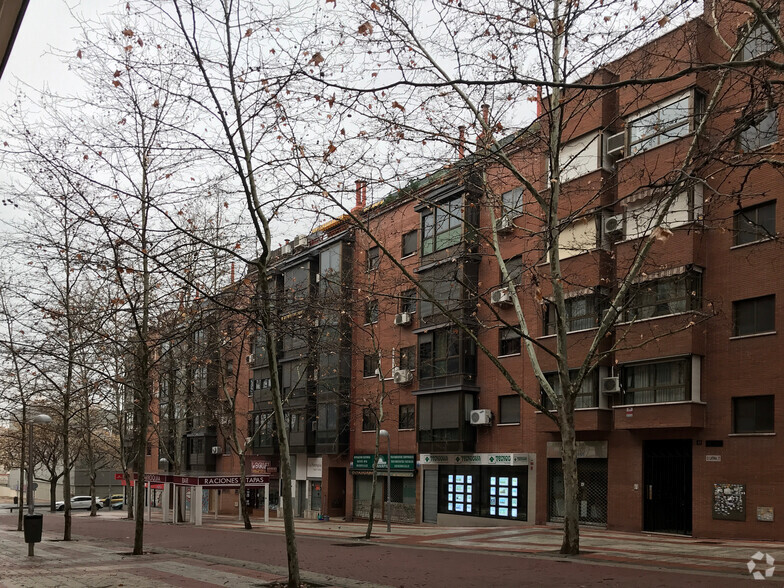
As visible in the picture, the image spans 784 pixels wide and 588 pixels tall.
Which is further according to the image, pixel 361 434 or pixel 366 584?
pixel 361 434

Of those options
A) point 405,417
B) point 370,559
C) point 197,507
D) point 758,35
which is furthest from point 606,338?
point 197,507

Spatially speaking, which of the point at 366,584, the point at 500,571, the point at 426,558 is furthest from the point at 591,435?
the point at 366,584

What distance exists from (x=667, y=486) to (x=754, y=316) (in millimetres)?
6064

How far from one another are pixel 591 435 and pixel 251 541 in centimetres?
1222

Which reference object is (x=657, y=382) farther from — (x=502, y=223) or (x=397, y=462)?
(x=397, y=462)

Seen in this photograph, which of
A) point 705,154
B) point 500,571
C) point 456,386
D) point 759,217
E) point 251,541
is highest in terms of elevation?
point 759,217

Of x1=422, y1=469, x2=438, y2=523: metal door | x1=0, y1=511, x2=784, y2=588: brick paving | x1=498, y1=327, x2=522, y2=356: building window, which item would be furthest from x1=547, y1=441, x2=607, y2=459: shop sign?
x1=422, y1=469, x2=438, y2=523: metal door

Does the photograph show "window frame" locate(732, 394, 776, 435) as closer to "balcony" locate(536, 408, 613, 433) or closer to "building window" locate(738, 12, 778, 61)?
"balcony" locate(536, 408, 613, 433)

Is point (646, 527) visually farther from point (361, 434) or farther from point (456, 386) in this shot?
point (361, 434)

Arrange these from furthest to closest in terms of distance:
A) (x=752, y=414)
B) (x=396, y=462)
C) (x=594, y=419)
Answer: (x=396, y=462)
(x=594, y=419)
(x=752, y=414)

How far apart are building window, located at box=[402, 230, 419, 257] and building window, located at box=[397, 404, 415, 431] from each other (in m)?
7.42

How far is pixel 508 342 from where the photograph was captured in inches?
1288

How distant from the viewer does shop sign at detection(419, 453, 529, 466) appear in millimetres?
31158

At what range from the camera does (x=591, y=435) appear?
2819 centimetres
